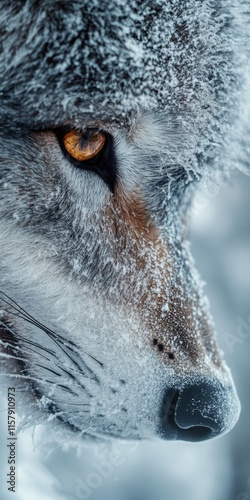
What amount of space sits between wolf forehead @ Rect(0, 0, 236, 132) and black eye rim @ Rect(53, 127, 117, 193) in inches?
2.6

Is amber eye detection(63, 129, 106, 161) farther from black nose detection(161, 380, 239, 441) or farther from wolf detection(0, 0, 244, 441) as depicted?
black nose detection(161, 380, 239, 441)

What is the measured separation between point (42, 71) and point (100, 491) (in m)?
2.33

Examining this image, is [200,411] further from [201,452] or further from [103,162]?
[201,452]

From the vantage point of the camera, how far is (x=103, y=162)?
5.48 ft

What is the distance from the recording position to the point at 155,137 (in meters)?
1.66

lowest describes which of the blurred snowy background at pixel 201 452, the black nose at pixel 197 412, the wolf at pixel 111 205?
the blurred snowy background at pixel 201 452

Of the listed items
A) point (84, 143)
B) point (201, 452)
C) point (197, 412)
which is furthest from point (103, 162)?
point (201, 452)

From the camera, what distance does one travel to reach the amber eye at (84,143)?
1568 millimetres

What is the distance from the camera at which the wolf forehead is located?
4.69 ft

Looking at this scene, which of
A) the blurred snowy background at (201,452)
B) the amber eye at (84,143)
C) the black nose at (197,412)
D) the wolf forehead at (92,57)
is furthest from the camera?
the blurred snowy background at (201,452)

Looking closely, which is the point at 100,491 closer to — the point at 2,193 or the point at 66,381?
the point at 66,381

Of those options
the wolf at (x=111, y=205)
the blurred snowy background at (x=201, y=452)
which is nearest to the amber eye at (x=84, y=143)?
the wolf at (x=111, y=205)

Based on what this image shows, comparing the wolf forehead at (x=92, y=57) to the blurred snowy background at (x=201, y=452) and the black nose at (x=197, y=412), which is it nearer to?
the blurred snowy background at (x=201, y=452)

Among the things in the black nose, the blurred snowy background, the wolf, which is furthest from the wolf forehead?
the black nose
